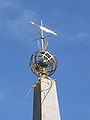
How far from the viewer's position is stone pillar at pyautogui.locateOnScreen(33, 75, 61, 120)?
30.7 meters

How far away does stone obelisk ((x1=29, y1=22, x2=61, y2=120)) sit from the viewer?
30.8 metres

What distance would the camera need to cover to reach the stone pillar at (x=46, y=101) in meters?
30.7

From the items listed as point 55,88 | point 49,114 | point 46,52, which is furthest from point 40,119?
point 46,52

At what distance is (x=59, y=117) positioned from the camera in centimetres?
3095

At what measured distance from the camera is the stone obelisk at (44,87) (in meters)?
30.8

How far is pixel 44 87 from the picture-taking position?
32.2 metres

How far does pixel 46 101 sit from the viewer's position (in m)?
31.3

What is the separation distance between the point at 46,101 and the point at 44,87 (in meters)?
1.20

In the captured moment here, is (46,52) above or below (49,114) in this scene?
above

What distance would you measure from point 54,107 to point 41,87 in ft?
5.45

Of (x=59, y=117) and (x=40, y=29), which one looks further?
(x=40, y=29)

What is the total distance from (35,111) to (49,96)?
137 cm

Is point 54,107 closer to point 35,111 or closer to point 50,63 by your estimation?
point 35,111

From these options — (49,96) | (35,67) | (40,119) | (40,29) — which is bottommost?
(40,119)
